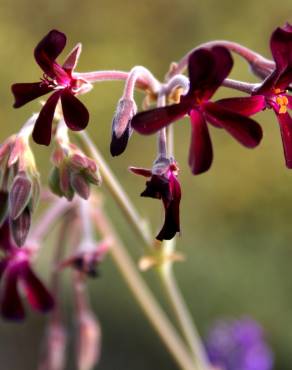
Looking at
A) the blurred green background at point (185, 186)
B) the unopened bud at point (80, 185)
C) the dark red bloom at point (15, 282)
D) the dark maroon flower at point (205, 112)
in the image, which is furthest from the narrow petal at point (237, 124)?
the blurred green background at point (185, 186)

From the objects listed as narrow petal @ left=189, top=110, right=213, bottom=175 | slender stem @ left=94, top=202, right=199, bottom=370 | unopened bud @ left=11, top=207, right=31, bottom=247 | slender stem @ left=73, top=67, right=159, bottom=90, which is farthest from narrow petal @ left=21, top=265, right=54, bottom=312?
narrow petal @ left=189, top=110, right=213, bottom=175

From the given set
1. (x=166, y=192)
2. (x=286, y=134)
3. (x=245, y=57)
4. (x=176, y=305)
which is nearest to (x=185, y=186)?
(x=176, y=305)

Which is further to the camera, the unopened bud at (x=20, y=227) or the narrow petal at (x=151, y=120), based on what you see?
the unopened bud at (x=20, y=227)

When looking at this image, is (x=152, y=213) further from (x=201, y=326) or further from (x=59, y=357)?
(x=59, y=357)

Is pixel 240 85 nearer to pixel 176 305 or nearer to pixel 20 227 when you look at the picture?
pixel 20 227

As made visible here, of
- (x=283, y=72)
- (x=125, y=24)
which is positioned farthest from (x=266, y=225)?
(x=283, y=72)

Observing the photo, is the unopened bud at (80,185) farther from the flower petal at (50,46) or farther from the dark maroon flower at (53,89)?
the flower petal at (50,46)
